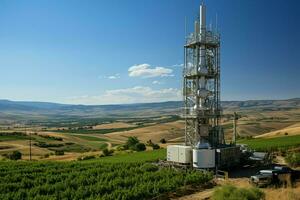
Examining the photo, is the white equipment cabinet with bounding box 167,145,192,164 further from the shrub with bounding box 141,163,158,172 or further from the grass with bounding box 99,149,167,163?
the grass with bounding box 99,149,167,163

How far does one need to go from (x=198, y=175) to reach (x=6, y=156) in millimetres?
53333

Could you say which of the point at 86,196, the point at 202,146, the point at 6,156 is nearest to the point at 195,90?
the point at 202,146

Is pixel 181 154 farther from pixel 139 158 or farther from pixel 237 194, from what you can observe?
pixel 237 194

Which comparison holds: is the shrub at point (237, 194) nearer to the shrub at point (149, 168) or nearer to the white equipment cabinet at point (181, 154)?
the white equipment cabinet at point (181, 154)

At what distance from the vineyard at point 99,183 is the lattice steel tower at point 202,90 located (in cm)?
545

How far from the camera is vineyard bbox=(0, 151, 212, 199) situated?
84.8 feet

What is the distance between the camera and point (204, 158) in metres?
35.0

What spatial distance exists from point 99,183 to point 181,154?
9.98 meters

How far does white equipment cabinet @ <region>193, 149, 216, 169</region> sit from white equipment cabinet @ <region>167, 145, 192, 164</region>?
4.01ft

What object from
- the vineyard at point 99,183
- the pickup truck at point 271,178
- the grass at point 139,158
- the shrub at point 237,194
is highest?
the shrub at point 237,194

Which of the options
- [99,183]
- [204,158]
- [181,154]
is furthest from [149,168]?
[99,183]

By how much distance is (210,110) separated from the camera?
38188mm

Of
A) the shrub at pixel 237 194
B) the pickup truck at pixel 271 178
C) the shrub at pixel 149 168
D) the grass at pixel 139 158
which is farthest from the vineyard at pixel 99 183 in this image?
the grass at pixel 139 158

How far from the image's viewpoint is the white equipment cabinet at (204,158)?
115ft
